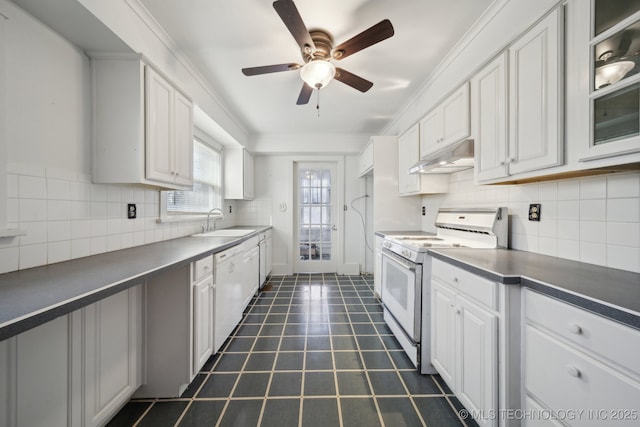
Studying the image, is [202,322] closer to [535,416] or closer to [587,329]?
[535,416]

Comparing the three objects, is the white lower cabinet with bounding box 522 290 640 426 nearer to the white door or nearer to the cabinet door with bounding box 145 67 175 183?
the cabinet door with bounding box 145 67 175 183

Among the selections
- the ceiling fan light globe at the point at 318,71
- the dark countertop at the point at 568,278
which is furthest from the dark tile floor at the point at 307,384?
the ceiling fan light globe at the point at 318,71

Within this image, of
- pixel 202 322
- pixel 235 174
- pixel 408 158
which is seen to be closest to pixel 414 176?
pixel 408 158

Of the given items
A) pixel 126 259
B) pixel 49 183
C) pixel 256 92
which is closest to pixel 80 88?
pixel 49 183

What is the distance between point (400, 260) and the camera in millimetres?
2061

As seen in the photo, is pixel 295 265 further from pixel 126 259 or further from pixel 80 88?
pixel 80 88

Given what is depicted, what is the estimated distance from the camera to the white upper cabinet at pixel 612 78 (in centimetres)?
88

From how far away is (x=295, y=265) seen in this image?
14.5 ft

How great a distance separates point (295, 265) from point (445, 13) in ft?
12.7

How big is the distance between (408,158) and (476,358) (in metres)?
2.06

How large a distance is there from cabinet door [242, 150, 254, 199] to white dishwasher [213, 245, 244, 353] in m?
1.59

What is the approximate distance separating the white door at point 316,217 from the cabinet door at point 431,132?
7.09 ft

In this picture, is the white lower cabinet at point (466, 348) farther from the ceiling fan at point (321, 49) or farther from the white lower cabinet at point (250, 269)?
the white lower cabinet at point (250, 269)

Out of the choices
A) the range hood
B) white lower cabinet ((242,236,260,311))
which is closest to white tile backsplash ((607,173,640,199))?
the range hood
